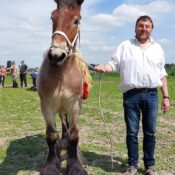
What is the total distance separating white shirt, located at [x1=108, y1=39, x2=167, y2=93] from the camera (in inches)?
217

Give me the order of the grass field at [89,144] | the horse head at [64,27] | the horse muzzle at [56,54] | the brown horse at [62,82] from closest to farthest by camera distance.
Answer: the horse muzzle at [56,54] → the horse head at [64,27] → the brown horse at [62,82] → the grass field at [89,144]

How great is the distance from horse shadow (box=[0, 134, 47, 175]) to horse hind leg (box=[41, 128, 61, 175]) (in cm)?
35

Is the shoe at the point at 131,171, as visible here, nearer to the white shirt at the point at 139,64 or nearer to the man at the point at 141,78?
the man at the point at 141,78

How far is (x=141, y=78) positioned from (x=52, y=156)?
73.0 inches

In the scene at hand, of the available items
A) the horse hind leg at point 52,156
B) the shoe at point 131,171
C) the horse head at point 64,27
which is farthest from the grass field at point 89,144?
Result: the horse head at point 64,27

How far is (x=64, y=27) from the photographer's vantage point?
16.3 feet

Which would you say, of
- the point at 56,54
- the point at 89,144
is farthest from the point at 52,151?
the point at 56,54

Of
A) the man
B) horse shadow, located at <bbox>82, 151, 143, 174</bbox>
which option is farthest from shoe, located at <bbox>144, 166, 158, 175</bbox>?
horse shadow, located at <bbox>82, 151, 143, 174</bbox>

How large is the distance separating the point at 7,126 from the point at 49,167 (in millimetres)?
4233

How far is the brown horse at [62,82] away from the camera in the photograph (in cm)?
493

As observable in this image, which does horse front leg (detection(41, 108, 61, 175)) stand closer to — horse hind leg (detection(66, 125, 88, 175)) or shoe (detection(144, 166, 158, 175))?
horse hind leg (detection(66, 125, 88, 175))

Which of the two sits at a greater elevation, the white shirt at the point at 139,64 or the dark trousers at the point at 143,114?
the white shirt at the point at 139,64

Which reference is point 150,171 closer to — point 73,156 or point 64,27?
point 73,156

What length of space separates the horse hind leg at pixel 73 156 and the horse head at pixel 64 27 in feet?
4.58
